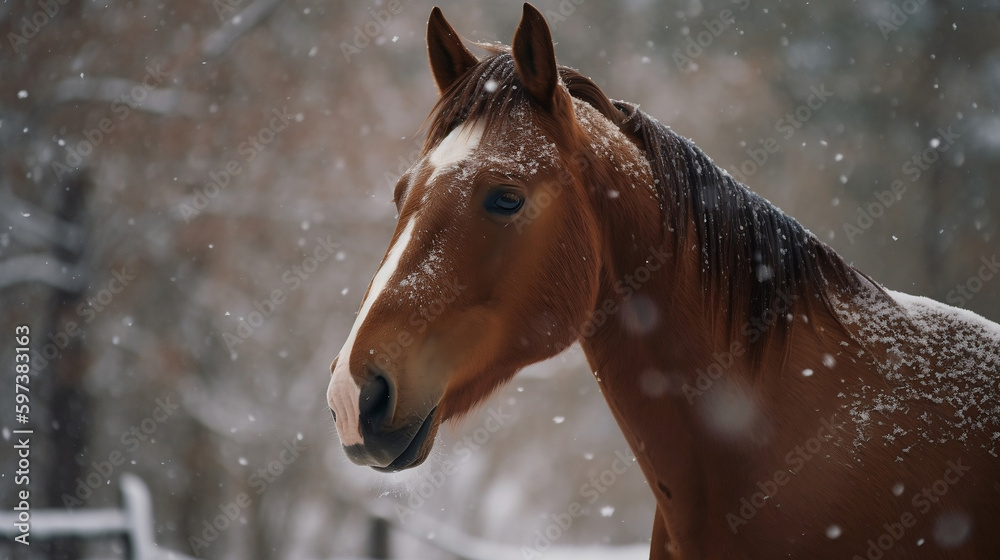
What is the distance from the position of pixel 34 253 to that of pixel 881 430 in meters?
10.1

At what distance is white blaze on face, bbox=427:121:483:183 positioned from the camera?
203 centimetres

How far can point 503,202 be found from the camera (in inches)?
78.1

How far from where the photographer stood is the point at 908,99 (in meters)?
9.90

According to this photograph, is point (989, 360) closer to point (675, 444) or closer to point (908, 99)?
point (675, 444)
